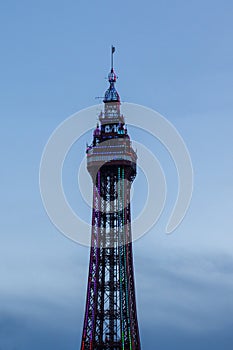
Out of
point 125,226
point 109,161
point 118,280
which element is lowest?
point 118,280

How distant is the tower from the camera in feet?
463

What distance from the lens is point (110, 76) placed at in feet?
532

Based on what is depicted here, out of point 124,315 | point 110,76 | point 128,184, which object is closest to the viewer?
point 124,315

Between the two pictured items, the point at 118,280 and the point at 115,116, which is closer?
the point at 118,280

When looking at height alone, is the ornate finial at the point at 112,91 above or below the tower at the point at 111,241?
above

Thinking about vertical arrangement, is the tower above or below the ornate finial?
below

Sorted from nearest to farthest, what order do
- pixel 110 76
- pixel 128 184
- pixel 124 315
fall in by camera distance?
1. pixel 124 315
2. pixel 128 184
3. pixel 110 76

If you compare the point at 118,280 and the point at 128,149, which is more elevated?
the point at 128,149

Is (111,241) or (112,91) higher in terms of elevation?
(112,91)

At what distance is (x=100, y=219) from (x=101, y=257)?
24.2 ft

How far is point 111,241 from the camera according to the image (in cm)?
14612

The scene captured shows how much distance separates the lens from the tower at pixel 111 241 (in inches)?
5561

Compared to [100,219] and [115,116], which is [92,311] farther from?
[115,116]

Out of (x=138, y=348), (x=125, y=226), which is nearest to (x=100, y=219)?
(x=125, y=226)
